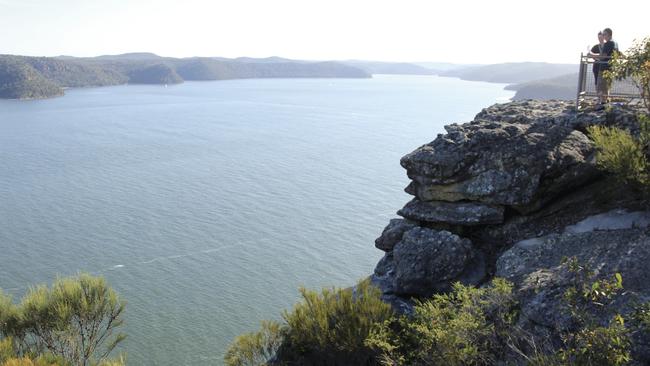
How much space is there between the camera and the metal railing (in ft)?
40.1

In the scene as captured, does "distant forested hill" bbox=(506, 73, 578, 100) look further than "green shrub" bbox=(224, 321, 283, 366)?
Yes

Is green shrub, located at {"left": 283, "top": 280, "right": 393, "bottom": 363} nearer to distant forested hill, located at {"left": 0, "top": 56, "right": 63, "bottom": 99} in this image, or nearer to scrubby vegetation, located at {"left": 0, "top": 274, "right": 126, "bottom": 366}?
scrubby vegetation, located at {"left": 0, "top": 274, "right": 126, "bottom": 366}

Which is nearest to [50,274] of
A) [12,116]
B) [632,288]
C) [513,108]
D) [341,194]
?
[341,194]

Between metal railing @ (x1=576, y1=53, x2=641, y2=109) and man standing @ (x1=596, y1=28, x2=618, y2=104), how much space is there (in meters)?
0.16

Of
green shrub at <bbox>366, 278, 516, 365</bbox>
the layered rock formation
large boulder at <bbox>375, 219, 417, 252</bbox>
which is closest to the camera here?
green shrub at <bbox>366, 278, 516, 365</bbox>

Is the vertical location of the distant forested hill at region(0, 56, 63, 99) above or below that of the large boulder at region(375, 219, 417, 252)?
above

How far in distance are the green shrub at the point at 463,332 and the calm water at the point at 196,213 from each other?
16203 mm

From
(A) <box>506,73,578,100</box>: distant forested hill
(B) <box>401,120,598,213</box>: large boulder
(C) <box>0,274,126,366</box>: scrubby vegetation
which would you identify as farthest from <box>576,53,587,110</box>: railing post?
Result: (A) <box>506,73,578,100</box>: distant forested hill

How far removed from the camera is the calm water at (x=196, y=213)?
1113 inches

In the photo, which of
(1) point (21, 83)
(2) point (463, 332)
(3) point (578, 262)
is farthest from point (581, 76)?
(1) point (21, 83)

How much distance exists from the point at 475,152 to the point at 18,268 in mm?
29774

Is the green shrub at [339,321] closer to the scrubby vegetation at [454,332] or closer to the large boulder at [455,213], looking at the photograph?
the scrubby vegetation at [454,332]

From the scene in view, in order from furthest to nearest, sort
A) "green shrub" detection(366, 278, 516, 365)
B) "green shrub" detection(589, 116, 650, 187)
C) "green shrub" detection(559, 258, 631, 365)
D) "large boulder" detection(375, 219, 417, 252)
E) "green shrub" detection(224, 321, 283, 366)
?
1. "large boulder" detection(375, 219, 417, 252)
2. "green shrub" detection(224, 321, 283, 366)
3. "green shrub" detection(589, 116, 650, 187)
4. "green shrub" detection(366, 278, 516, 365)
5. "green shrub" detection(559, 258, 631, 365)

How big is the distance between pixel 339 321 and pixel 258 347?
2.61 meters
